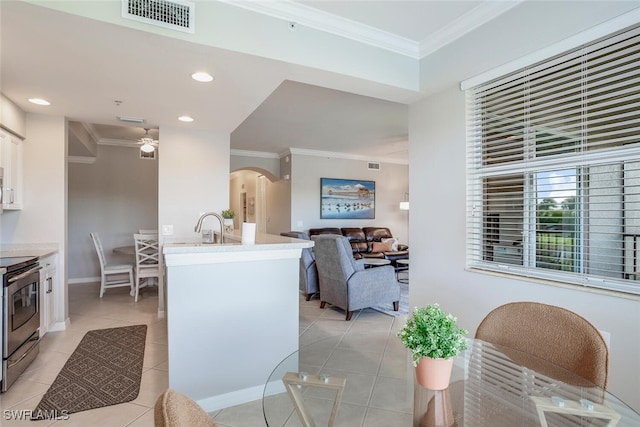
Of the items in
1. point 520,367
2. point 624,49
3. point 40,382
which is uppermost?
point 624,49

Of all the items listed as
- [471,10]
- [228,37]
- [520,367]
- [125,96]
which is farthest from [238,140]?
[520,367]

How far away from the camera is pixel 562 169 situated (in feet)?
6.54

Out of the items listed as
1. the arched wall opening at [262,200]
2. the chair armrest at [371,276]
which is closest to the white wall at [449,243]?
the chair armrest at [371,276]

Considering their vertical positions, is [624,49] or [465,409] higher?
[624,49]

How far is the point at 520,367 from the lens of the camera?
149 cm

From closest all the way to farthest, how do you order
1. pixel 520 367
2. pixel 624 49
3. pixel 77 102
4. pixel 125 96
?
1. pixel 520 367
2. pixel 624 49
3. pixel 125 96
4. pixel 77 102

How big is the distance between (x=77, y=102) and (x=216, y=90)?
1507 mm

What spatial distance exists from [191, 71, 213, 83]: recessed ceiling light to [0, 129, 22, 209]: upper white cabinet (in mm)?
2093

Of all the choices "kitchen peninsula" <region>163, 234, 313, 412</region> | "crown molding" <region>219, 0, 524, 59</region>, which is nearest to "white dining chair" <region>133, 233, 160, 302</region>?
"kitchen peninsula" <region>163, 234, 313, 412</region>

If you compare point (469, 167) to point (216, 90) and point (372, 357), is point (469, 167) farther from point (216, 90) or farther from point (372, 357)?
point (216, 90)

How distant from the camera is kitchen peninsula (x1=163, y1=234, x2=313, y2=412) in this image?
212cm

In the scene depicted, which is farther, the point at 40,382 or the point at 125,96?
the point at 125,96

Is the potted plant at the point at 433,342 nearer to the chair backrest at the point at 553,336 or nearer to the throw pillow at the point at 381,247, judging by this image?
the chair backrest at the point at 553,336

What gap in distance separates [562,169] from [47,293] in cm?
462
